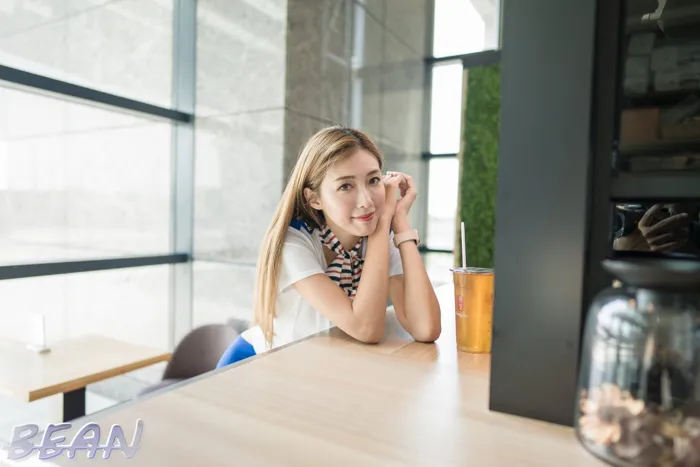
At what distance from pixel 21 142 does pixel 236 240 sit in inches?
55.5

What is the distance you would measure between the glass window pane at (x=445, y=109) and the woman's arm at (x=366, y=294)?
397cm

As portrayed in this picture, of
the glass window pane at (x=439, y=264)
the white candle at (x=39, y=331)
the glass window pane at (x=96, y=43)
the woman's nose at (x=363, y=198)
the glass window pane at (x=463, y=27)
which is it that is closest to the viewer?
the woman's nose at (x=363, y=198)

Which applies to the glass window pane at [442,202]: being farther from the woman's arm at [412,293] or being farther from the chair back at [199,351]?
the woman's arm at [412,293]

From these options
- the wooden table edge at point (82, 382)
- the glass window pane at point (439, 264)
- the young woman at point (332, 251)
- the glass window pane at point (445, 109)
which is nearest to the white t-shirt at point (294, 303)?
the young woman at point (332, 251)

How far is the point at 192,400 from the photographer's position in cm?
→ 56

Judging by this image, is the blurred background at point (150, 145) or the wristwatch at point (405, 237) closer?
the wristwatch at point (405, 237)

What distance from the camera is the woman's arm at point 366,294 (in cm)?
90

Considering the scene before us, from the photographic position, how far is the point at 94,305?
10.8 feet

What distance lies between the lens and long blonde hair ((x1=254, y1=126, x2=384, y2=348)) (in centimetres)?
117

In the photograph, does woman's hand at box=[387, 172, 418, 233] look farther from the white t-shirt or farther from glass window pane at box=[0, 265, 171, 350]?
glass window pane at box=[0, 265, 171, 350]

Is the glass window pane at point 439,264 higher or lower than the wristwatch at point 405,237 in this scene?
lower

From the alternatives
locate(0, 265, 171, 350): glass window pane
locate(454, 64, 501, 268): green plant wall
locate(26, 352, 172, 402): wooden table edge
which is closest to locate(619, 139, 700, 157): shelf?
locate(26, 352, 172, 402): wooden table edge

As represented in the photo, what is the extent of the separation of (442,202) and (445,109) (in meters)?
1.01

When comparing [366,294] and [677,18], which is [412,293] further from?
[677,18]
